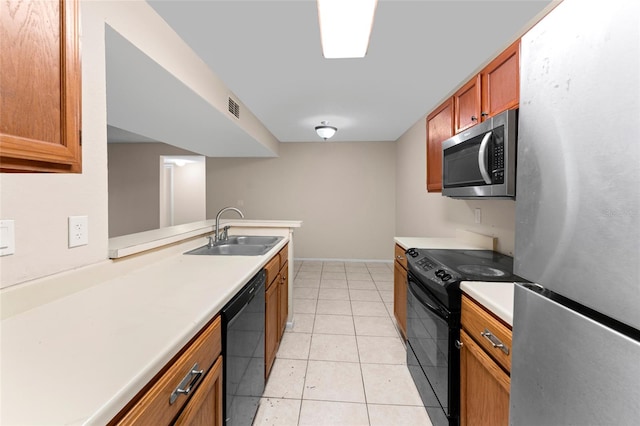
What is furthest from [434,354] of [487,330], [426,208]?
[426,208]

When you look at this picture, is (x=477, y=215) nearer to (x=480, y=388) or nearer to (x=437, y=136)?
(x=437, y=136)

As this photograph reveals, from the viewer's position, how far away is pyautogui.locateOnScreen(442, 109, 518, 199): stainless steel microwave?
1.26 meters

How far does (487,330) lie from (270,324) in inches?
50.2

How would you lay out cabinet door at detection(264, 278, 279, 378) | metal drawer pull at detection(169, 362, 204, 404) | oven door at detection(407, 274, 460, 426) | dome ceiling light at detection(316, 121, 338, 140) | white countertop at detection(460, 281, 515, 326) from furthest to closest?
dome ceiling light at detection(316, 121, 338, 140)
cabinet door at detection(264, 278, 279, 378)
oven door at detection(407, 274, 460, 426)
white countertop at detection(460, 281, 515, 326)
metal drawer pull at detection(169, 362, 204, 404)

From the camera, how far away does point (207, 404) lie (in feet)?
2.85

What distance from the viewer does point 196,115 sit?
2621 mm

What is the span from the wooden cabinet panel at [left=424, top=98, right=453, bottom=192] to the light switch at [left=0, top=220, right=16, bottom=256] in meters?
2.49

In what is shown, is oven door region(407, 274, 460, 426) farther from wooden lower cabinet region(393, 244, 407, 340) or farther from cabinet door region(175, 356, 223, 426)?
cabinet door region(175, 356, 223, 426)

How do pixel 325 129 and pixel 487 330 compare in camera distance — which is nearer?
pixel 487 330

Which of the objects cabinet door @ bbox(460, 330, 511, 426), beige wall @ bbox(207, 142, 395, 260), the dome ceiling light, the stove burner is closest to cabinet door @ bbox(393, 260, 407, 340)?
the stove burner

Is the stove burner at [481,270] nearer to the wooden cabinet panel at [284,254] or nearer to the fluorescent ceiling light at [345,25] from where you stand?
the wooden cabinet panel at [284,254]

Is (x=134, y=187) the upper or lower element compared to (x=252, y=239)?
upper

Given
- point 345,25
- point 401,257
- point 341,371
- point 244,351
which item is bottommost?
point 341,371

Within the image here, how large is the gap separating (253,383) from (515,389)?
1215 millimetres
